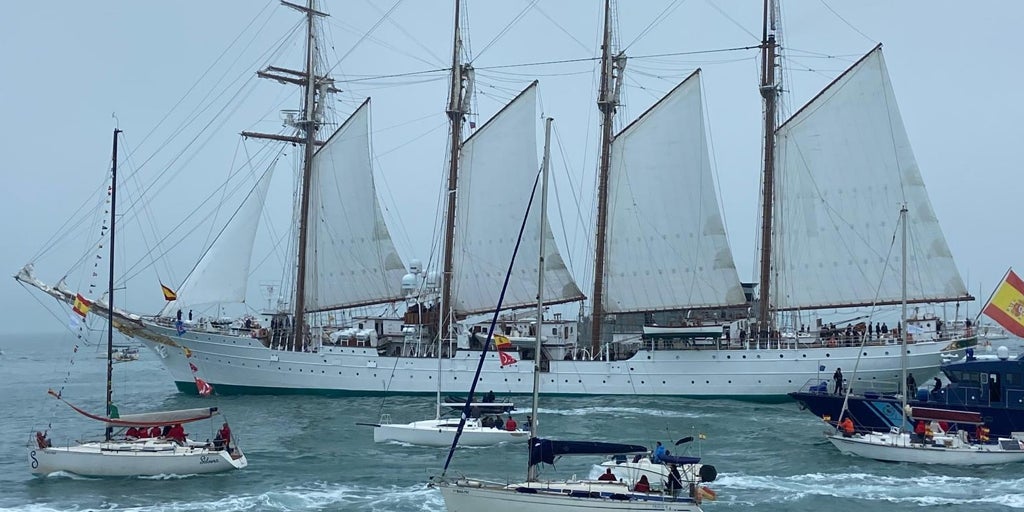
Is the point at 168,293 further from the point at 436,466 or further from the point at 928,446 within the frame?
Answer: the point at 928,446

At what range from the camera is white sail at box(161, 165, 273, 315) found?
178 feet

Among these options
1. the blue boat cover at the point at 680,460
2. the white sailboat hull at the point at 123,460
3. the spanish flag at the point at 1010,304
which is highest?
the spanish flag at the point at 1010,304

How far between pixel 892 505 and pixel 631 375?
82.2 feet

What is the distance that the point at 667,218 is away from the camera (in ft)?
176

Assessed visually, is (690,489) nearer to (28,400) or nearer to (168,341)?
(168,341)

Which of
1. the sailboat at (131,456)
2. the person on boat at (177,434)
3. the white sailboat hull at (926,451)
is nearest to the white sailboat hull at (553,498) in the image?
the sailboat at (131,456)

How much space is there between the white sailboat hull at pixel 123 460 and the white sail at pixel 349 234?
85.3 feet

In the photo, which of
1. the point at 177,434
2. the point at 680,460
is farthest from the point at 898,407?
the point at 177,434

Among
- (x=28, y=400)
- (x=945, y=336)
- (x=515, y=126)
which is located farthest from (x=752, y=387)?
(x=28, y=400)

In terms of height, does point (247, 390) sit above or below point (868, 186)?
below

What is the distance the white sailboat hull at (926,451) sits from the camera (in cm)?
3259

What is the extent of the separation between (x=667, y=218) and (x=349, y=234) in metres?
18.1

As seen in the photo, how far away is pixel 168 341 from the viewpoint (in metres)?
54.6

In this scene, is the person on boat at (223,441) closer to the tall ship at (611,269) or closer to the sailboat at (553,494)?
the sailboat at (553,494)
